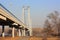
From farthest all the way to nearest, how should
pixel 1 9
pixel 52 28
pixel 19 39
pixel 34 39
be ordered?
pixel 52 28 → pixel 34 39 → pixel 19 39 → pixel 1 9

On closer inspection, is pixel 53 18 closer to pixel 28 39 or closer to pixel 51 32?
pixel 51 32

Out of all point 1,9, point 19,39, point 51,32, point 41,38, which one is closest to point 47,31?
point 51,32

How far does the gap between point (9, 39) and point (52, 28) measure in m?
34.4

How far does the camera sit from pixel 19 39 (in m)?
45.1

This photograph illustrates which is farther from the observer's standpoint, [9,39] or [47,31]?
[47,31]

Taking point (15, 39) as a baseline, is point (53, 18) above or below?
above

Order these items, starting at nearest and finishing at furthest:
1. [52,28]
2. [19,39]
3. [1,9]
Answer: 1. [1,9]
2. [19,39]
3. [52,28]

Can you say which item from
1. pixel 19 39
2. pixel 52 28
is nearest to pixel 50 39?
pixel 19 39

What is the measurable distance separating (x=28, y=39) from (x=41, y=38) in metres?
3.42

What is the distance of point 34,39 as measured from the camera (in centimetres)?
4812

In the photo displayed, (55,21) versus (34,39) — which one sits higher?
(55,21)

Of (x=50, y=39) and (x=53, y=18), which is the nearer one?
(x=50, y=39)

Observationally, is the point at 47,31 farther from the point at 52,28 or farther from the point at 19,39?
the point at 19,39

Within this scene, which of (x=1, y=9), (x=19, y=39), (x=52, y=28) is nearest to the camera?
(x=1, y=9)
